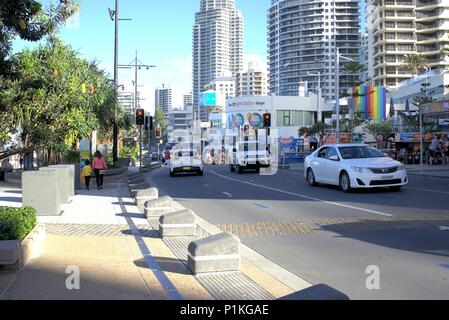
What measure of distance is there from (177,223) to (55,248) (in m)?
2.15

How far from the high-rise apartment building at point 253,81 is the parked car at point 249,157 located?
140301 mm

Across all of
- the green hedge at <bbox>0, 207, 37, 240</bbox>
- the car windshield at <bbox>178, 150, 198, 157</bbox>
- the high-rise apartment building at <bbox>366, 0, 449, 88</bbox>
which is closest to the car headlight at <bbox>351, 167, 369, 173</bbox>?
the green hedge at <bbox>0, 207, 37, 240</bbox>

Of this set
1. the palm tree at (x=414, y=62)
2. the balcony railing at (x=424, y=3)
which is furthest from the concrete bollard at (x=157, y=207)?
the balcony railing at (x=424, y=3)

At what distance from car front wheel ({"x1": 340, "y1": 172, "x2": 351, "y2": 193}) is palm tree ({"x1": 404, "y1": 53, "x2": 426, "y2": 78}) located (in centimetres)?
8705

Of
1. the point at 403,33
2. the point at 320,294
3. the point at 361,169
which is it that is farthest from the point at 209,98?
the point at 320,294

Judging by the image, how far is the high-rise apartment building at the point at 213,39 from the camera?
19012 centimetres

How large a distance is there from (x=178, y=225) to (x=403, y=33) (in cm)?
10969

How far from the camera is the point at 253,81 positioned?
172 meters

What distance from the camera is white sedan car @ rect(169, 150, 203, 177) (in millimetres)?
29078

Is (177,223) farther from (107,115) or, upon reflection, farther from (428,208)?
(107,115)

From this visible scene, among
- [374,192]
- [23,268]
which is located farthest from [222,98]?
[23,268]

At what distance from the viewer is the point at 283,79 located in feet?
461

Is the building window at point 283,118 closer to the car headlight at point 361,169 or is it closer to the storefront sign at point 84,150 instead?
the storefront sign at point 84,150

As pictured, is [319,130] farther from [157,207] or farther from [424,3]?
[424,3]
